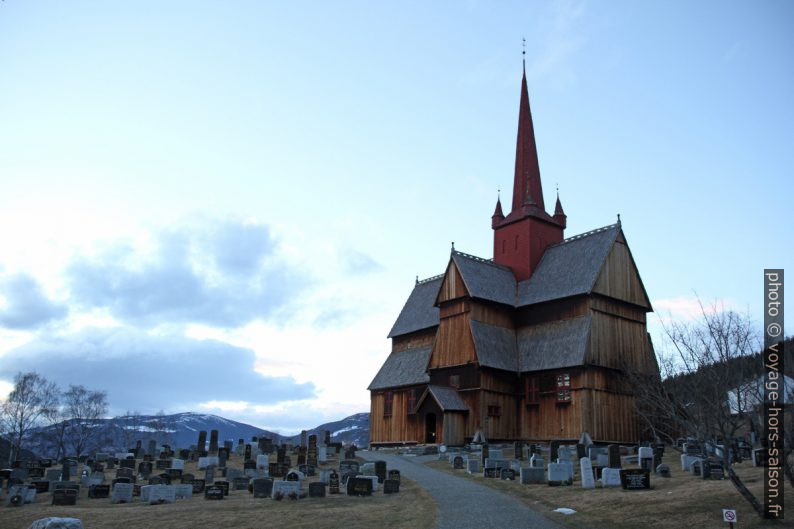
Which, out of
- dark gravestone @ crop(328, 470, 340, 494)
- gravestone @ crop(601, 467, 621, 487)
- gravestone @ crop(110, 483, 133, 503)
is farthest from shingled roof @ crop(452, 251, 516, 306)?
gravestone @ crop(110, 483, 133, 503)

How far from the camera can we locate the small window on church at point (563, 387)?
38.3 meters

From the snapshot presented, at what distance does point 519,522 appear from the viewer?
16.3 meters

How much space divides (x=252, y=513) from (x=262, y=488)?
4148 mm

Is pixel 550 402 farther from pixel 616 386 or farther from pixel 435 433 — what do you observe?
pixel 435 433

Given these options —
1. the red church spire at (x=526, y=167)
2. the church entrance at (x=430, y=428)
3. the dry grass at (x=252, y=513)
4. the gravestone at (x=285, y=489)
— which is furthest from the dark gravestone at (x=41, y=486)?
the red church spire at (x=526, y=167)

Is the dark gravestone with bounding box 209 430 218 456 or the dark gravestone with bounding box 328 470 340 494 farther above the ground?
the dark gravestone with bounding box 328 470 340 494

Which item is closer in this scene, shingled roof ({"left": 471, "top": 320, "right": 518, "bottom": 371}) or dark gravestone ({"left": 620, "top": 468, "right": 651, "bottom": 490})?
dark gravestone ({"left": 620, "top": 468, "right": 651, "bottom": 490})

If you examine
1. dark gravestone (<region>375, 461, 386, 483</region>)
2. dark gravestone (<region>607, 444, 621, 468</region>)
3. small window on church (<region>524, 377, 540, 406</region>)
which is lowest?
dark gravestone (<region>375, 461, 386, 483</region>)

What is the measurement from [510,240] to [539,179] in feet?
18.2

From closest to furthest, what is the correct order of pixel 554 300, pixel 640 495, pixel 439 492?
pixel 640 495 < pixel 439 492 < pixel 554 300

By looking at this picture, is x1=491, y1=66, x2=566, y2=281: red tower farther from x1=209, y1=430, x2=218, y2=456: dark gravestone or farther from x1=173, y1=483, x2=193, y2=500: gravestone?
x1=173, y1=483, x2=193, y2=500: gravestone

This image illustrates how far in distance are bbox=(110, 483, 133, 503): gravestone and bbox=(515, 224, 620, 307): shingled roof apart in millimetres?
26640

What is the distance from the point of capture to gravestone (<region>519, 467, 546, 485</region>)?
78.5ft

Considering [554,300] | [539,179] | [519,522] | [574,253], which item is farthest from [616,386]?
[519,522]
